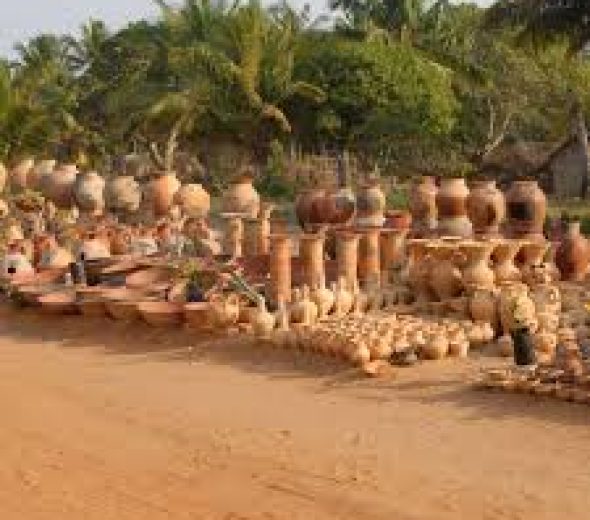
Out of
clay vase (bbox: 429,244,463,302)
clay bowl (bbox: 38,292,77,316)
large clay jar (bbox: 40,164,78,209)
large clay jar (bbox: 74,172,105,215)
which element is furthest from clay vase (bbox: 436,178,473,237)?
large clay jar (bbox: 40,164,78,209)

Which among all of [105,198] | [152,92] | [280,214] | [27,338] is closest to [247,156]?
[152,92]

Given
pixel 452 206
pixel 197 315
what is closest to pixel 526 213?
pixel 452 206

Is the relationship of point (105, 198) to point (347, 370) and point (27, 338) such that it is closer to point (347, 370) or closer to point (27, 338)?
point (27, 338)

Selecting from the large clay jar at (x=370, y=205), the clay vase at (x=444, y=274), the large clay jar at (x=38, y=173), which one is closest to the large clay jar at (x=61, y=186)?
the large clay jar at (x=38, y=173)

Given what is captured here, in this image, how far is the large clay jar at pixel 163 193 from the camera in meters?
13.6

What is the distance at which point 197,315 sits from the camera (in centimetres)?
931

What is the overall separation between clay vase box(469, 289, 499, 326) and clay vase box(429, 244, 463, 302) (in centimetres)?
66

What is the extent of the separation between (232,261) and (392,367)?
2991 millimetres

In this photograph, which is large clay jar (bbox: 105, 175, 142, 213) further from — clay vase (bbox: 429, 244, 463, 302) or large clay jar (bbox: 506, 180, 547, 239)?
clay vase (bbox: 429, 244, 463, 302)

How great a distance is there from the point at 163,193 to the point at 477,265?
4.91 metres

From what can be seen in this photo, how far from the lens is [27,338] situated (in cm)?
985

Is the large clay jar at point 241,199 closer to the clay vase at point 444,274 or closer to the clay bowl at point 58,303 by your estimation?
the clay bowl at point 58,303

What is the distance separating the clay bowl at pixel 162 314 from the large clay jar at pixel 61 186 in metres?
5.22

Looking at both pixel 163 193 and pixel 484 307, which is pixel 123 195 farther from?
pixel 484 307
